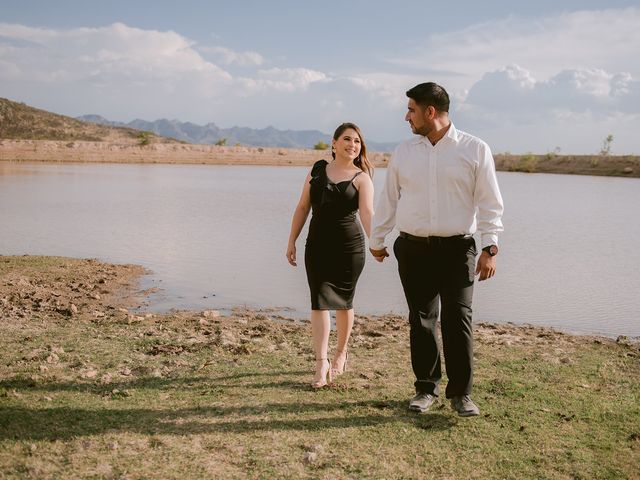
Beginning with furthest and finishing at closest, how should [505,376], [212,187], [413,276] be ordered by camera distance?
1. [212,187]
2. [505,376]
3. [413,276]

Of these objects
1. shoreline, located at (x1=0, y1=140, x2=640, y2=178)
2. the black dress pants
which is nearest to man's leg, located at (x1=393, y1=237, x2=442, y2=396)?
the black dress pants

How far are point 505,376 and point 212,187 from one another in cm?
2760

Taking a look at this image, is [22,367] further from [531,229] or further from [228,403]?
[531,229]

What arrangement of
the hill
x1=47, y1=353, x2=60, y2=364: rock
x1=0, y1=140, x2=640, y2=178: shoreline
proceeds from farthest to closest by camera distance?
the hill, x1=0, y1=140, x2=640, y2=178: shoreline, x1=47, y1=353, x2=60, y2=364: rock

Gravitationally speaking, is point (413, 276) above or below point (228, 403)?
above

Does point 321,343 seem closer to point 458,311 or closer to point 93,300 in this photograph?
point 458,311

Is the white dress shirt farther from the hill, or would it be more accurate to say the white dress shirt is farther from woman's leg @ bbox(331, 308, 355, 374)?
the hill

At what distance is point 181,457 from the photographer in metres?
4.07

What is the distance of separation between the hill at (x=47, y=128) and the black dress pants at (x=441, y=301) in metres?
98.9

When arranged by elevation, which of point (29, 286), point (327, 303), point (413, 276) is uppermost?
point (413, 276)

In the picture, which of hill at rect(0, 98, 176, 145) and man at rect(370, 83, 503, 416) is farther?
hill at rect(0, 98, 176, 145)

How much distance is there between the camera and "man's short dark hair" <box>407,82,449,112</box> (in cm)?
447

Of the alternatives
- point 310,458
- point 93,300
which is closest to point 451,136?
point 310,458

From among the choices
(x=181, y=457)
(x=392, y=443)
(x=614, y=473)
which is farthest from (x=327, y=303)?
(x=614, y=473)
